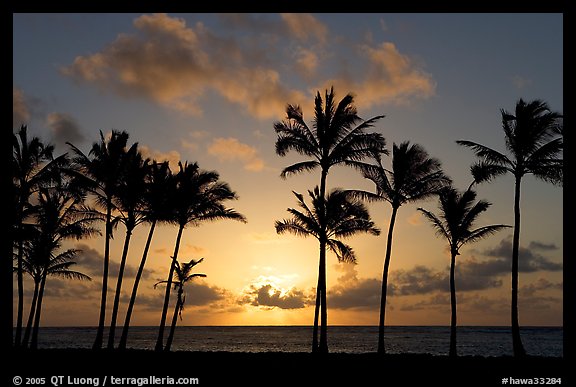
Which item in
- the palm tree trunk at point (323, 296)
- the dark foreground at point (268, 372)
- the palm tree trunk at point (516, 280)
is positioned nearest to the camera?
the dark foreground at point (268, 372)

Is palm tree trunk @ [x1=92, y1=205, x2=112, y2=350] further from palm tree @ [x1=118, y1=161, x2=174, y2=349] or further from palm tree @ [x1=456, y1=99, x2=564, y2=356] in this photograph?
palm tree @ [x1=456, y1=99, x2=564, y2=356]

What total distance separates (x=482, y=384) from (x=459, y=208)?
1425 centimetres

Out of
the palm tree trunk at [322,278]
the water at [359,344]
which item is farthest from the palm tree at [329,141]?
the water at [359,344]

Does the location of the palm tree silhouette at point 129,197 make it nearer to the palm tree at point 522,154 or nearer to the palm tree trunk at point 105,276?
the palm tree trunk at point 105,276

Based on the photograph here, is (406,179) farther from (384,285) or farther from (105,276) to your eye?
(105,276)

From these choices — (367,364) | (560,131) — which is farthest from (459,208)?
(367,364)

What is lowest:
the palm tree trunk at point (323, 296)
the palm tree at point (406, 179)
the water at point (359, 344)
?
the water at point (359, 344)

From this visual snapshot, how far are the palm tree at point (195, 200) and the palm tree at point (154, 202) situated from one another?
522 millimetres

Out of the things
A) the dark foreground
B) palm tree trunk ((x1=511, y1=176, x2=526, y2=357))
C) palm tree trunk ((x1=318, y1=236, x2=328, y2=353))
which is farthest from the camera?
palm tree trunk ((x1=318, y1=236, x2=328, y2=353))

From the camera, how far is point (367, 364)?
23547mm

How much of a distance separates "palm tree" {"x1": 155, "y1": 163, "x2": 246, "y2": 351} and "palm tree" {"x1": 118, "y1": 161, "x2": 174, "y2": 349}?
0.52m

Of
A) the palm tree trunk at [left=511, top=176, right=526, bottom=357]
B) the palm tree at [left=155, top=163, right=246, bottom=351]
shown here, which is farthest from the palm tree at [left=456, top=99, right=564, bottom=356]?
the palm tree at [left=155, top=163, right=246, bottom=351]

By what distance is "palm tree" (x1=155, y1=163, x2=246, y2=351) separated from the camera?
3152 cm

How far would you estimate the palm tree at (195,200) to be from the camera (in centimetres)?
3152
